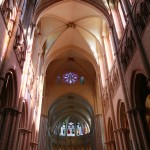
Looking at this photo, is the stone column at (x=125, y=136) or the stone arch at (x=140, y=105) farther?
the stone column at (x=125, y=136)

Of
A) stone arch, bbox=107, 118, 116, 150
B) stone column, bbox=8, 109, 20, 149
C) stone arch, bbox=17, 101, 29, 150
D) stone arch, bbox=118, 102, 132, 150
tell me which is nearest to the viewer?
stone column, bbox=8, 109, 20, 149

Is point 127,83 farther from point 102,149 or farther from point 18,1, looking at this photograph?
point 102,149

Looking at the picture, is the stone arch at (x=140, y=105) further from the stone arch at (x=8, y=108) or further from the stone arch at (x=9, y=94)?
the stone arch at (x=9, y=94)

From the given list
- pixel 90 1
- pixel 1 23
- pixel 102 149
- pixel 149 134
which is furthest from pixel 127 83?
pixel 102 149

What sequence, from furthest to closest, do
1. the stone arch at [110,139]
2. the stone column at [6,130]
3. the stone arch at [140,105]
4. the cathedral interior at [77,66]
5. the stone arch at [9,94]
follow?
the stone arch at [110,139]
the stone arch at [9,94]
the stone arch at [140,105]
the cathedral interior at [77,66]
the stone column at [6,130]

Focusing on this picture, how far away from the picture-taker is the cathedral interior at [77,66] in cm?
782

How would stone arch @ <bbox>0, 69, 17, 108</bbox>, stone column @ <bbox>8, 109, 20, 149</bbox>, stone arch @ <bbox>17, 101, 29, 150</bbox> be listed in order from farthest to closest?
stone arch @ <bbox>17, 101, 29, 150</bbox> < stone arch @ <bbox>0, 69, 17, 108</bbox> < stone column @ <bbox>8, 109, 20, 149</bbox>

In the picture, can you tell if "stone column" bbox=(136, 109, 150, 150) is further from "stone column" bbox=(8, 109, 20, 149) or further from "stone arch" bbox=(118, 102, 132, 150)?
"stone column" bbox=(8, 109, 20, 149)

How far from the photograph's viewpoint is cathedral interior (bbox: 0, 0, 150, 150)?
7.82 metres

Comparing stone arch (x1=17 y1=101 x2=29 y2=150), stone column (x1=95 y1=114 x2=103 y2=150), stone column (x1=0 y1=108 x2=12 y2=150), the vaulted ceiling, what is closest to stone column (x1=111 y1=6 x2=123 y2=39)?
the vaulted ceiling

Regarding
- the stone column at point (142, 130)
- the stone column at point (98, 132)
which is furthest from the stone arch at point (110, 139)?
the stone column at point (98, 132)

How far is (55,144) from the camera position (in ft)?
109

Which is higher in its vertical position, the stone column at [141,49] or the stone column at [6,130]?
the stone column at [141,49]

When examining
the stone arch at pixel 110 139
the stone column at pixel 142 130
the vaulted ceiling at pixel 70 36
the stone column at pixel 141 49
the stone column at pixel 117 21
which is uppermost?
the vaulted ceiling at pixel 70 36
